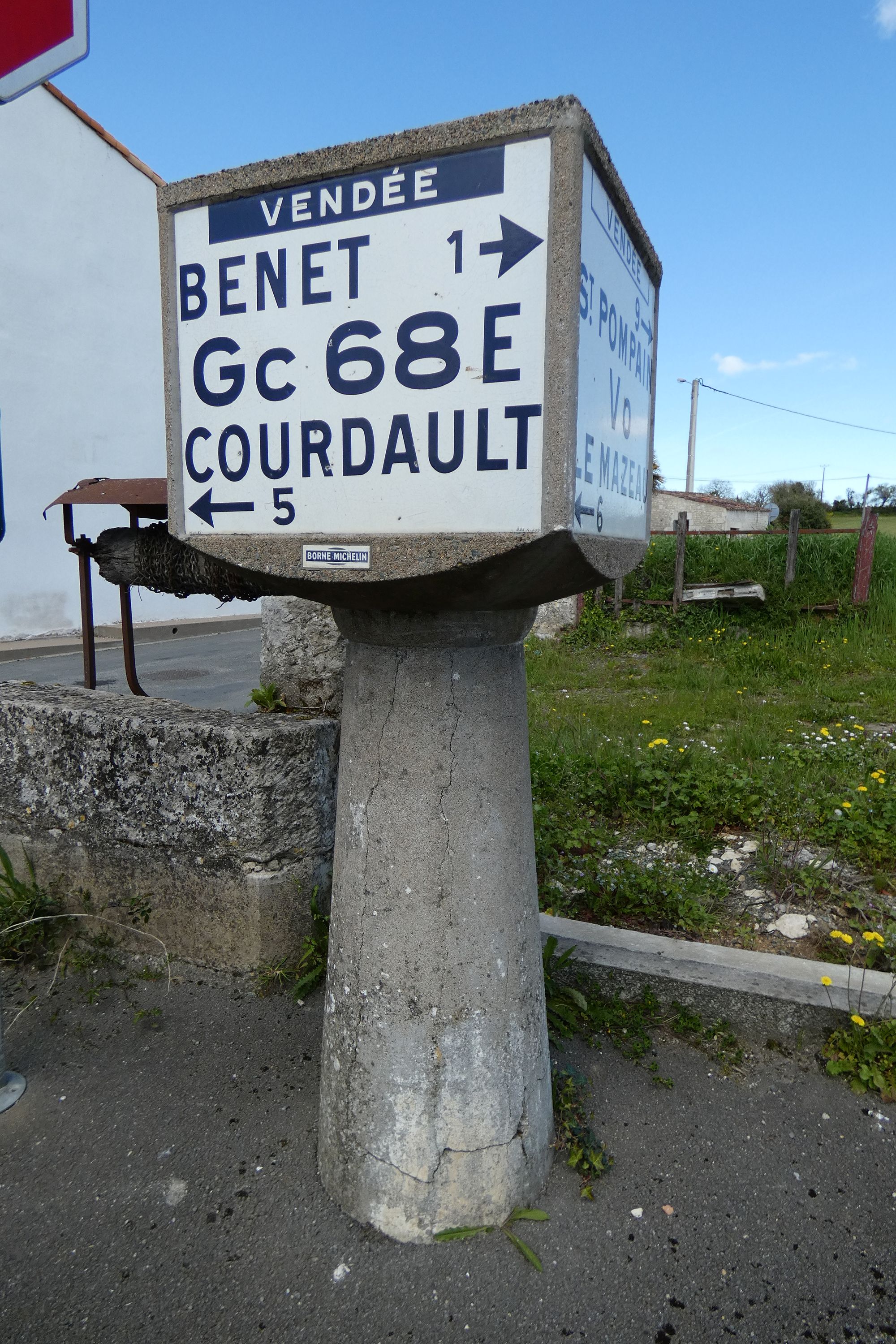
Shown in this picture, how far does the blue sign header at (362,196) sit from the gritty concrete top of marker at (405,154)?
1 centimetres

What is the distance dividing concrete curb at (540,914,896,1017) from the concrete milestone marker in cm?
66

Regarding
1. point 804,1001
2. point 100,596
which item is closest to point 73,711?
point 804,1001

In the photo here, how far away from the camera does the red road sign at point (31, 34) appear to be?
191 centimetres

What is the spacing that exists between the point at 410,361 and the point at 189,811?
5.51ft

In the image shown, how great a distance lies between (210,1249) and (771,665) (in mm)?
6863

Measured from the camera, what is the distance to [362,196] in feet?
Result: 4.71

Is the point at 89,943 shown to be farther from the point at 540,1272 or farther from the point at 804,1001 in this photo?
the point at 804,1001

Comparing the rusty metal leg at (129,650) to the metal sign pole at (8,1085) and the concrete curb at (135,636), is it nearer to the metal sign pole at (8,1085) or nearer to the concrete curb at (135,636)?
the metal sign pole at (8,1085)

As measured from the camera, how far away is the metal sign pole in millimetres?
2184

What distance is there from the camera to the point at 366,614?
170cm

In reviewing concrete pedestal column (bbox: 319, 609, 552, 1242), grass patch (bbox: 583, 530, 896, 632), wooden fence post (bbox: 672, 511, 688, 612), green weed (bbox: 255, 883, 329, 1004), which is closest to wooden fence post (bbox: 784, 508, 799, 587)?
grass patch (bbox: 583, 530, 896, 632)

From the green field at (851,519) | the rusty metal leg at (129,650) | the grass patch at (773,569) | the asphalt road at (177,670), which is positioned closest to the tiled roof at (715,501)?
the green field at (851,519)

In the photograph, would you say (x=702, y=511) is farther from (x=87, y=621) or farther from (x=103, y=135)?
(x=87, y=621)

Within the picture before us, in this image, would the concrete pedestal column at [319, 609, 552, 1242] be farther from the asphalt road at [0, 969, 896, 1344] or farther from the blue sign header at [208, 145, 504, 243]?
the blue sign header at [208, 145, 504, 243]
